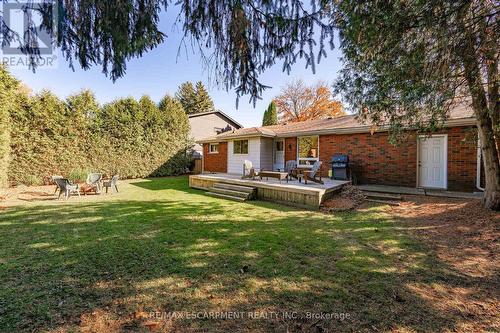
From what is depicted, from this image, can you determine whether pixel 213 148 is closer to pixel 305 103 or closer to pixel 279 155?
pixel 279 155

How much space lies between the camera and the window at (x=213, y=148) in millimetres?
16684

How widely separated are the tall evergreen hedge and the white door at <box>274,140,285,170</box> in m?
8.26

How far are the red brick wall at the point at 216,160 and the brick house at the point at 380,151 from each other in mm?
1037

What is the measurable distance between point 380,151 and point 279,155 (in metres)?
5.51

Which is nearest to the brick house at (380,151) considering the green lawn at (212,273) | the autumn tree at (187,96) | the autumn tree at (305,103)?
the green lawn at (212,273)

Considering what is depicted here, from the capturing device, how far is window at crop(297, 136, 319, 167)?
12.4m

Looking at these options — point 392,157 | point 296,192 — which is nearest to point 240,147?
point 296,192

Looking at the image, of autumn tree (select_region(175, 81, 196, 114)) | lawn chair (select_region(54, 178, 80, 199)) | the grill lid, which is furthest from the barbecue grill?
autumn tree (select_region(175, 81, 196, 114))

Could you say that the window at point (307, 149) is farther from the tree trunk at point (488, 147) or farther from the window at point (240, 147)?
the tree trunk at point (488, 147)

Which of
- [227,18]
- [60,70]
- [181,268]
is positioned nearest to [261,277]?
[181,268]

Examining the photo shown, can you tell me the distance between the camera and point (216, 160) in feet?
54.2

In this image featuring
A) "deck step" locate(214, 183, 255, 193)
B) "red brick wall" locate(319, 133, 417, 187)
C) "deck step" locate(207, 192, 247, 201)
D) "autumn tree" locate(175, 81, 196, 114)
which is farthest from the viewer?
"autumn tree" locate(175, 81, 196, 114)

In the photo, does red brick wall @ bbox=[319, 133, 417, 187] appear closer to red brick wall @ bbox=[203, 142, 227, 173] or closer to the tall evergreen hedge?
red brick wall @ bbox=[203, 142, 227, 173]

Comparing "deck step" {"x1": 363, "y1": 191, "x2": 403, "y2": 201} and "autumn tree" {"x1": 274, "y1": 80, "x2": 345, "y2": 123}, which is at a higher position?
"autumn tree" {"x1": 274, "y1": 80, "x2": 345, "y2": 123}
